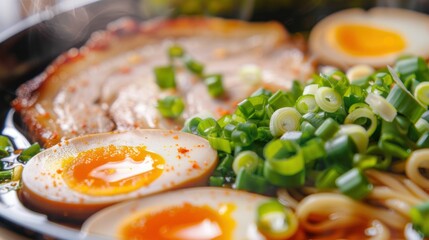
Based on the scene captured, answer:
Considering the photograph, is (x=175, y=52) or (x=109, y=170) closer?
(x=109, y=170)

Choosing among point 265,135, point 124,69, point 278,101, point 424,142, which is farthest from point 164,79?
point 424,142

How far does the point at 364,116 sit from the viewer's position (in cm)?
224

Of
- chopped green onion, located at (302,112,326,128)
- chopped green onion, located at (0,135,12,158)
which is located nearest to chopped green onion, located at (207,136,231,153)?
chopped green onion, located at (302,112,326,128)


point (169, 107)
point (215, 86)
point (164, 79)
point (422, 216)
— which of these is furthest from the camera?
point (164, 79)

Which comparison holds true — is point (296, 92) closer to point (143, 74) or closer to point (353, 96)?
point (353, 96)

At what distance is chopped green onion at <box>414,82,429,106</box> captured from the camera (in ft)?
7.80

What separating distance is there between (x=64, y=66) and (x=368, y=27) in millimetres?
2044

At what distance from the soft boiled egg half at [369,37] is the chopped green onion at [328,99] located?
135 centimetres

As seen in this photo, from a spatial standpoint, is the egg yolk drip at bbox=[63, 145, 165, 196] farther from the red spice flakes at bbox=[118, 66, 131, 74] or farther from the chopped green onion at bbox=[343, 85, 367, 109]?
the red spice flakes at bbox=[118, 66, 131, 74]

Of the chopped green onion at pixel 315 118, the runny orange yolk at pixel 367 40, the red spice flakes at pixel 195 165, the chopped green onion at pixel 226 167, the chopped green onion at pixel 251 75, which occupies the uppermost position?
the chopped green onion at pixel 315 118

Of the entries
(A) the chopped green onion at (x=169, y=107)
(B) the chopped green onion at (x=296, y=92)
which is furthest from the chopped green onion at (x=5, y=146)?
(B) the chopped green onion at (x=296, y=92)

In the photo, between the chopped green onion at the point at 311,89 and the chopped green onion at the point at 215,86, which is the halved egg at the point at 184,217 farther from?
the chopped green onion at the point at 215,86

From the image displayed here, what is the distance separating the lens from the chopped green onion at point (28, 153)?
2.58 meters

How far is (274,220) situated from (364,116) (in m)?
0.61
